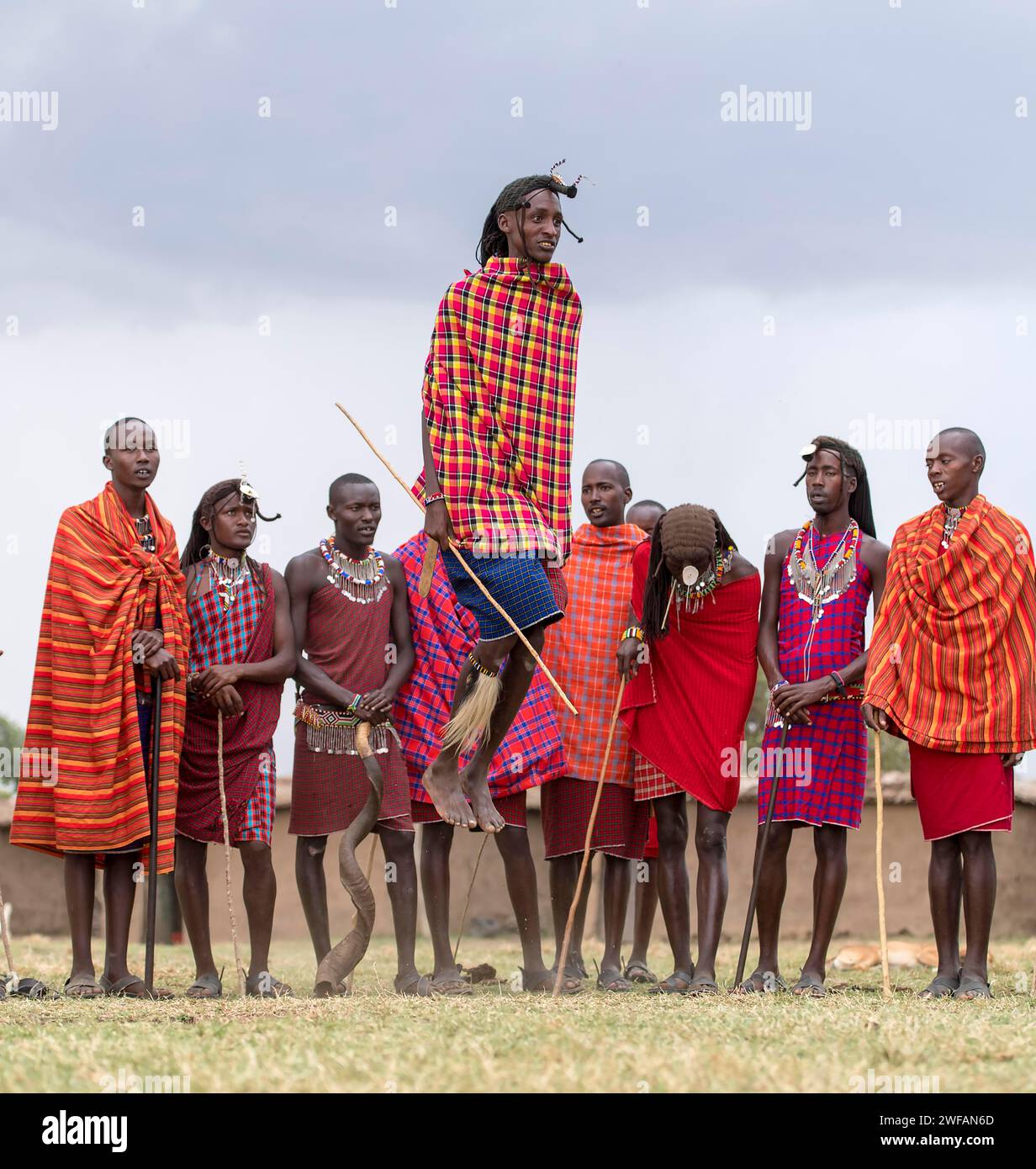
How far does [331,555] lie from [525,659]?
192cm

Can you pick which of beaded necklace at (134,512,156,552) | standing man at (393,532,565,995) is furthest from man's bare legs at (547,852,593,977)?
beaded necklace at (134,512,156,552)

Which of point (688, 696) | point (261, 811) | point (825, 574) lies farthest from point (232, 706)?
point (825, 574)

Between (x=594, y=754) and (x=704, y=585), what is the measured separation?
1.21 meters

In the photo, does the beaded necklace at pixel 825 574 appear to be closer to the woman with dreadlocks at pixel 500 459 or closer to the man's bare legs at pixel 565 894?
the woman with dreadlocks at pixel 500 459

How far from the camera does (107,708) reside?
7949 millimetres

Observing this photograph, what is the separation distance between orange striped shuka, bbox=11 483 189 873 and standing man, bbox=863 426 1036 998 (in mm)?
3580

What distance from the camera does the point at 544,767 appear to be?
8508 millimetres

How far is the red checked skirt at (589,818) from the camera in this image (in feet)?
28.4

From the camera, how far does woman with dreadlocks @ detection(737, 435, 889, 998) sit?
25.9 ft

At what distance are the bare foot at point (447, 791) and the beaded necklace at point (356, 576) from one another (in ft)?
5.26

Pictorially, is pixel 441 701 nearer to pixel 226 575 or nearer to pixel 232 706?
pixel 232 706

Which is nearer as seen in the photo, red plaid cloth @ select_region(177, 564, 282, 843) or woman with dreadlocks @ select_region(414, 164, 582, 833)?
woman with dreadlocks @ select_region(414, 164, 582, 833)

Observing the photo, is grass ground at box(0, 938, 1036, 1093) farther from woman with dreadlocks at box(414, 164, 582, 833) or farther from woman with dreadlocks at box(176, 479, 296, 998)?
woman with dreadlocks at box(414, 164, 582, 833)

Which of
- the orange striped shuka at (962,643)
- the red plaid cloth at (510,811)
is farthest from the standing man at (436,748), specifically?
the orange striped shuka at (962,643)
